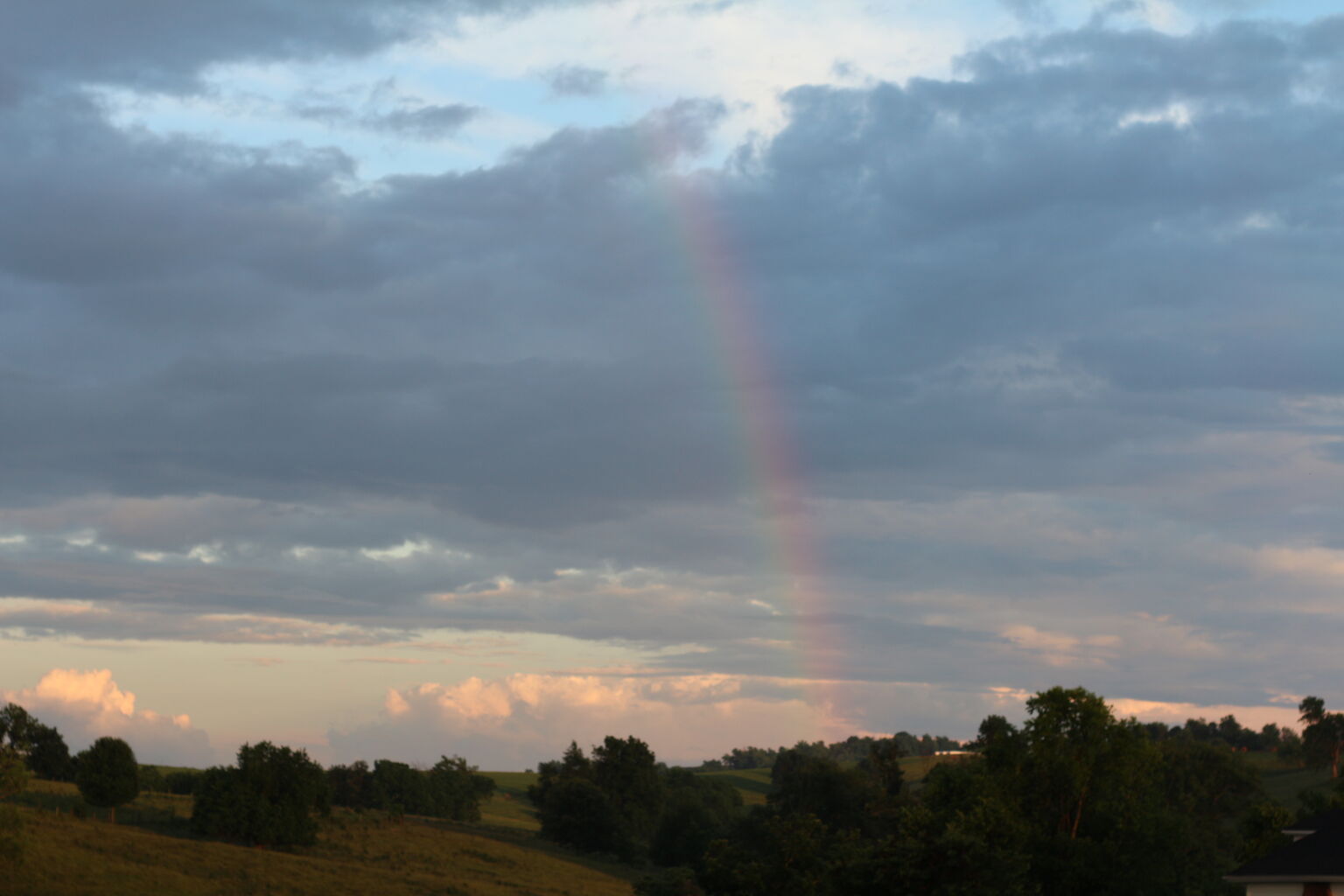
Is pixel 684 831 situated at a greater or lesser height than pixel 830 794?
lesser

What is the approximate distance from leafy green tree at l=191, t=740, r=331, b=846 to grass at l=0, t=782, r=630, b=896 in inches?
97.1

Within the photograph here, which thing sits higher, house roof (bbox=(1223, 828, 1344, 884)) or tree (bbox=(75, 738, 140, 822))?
house roof (bbox=(1223, 828, 1344, 884))

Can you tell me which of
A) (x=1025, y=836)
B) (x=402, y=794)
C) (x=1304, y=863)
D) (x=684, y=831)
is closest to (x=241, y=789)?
(x=684, y=831)

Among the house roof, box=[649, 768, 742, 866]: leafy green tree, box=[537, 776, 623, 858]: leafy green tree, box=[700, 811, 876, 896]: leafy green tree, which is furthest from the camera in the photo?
box=[537, 776, 623, 858]: leafy green tree

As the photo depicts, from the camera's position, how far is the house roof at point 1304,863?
173ft

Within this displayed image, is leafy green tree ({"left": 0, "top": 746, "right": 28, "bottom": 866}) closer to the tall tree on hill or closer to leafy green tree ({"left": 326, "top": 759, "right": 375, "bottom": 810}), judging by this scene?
leafy green tree ({"left": 326, "top": 759, "right": 375, "bottom": 810})

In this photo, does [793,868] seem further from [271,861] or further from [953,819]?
[271,861]

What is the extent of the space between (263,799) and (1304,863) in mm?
102811

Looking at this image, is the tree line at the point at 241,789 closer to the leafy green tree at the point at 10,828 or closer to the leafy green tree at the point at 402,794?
the leafy green tree at the point at 10,828

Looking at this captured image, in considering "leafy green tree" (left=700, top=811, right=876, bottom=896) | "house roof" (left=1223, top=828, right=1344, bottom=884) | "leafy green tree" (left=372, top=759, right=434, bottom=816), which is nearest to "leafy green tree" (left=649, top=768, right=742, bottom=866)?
"leafy green tree" (left=372, top=759, right=434, bottom=816)

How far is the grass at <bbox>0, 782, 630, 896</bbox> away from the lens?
9319 centimetres

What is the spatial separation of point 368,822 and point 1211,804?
370 ft

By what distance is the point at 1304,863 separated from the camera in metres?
54.0

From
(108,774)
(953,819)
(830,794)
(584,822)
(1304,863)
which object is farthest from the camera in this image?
(584,822)
